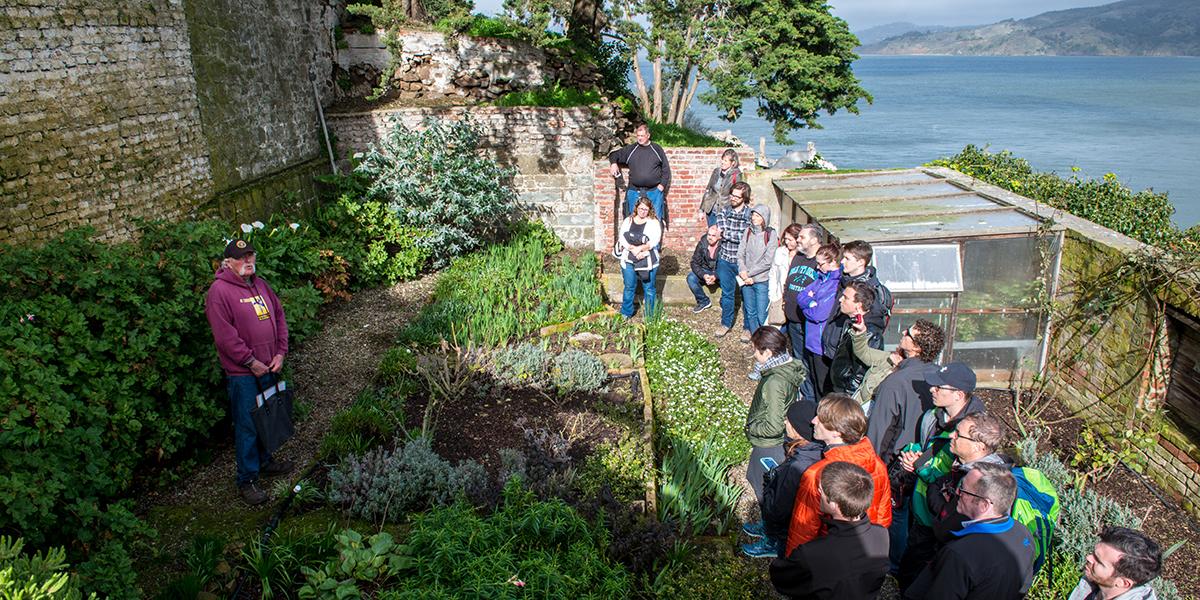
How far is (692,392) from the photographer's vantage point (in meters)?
6.48

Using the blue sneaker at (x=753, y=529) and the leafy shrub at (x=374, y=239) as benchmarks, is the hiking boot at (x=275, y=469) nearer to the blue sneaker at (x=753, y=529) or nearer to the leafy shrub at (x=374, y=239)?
the blue sneaker at (x=753, y=529)

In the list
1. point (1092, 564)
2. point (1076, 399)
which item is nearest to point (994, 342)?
point (1076, 399)

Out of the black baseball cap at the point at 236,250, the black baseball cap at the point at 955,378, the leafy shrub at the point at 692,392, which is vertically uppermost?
the black baseball cap at the point at 236,250

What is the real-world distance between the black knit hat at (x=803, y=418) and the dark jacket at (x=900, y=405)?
1.42 feet

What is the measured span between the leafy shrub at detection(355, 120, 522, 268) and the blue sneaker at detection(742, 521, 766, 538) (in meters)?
5.71

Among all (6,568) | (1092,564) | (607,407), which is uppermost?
(6,568)

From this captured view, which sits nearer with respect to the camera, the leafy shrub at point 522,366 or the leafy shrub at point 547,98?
the leafy shrub at point 522,366

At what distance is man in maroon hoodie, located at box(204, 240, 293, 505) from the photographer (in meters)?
4.45

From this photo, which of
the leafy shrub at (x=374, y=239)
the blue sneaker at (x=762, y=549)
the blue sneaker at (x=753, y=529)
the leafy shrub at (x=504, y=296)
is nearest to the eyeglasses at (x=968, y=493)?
the blue sneaker at (x=762, y=549)

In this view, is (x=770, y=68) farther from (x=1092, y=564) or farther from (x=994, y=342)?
(x=1092, y=564)

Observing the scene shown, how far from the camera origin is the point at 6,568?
2566 millimetres

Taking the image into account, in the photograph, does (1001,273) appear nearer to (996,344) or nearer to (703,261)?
(996,344)

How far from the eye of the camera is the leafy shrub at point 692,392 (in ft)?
19.1

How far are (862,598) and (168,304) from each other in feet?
15.4
